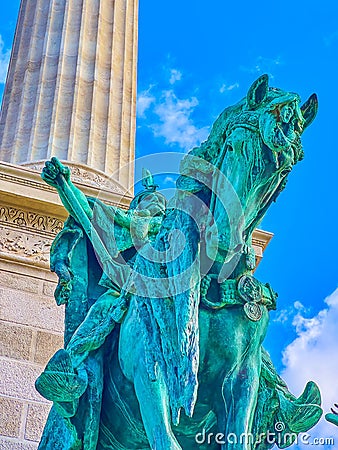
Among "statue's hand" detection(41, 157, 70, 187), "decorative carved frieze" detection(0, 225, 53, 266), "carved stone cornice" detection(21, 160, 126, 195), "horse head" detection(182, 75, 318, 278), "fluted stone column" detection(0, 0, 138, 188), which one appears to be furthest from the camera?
"fluted stone column" detection(0, 0, 138, 188)

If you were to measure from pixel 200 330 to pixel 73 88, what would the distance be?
6.11 metres

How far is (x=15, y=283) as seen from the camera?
764cm

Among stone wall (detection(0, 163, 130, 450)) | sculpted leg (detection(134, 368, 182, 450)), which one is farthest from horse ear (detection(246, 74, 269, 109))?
stone wall (detection(0, 163, 130, 450))

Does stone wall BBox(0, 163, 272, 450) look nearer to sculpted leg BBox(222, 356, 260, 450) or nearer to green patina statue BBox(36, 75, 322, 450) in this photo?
green patina statue BBox(36, 75, 322, 450)

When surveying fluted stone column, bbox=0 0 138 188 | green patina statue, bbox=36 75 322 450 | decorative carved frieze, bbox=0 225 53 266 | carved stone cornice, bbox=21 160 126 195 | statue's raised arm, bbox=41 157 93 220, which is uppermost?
fluted stone column, bbox=0 0 138 188

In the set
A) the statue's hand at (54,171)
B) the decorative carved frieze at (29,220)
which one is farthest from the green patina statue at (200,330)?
the decorative carved frieze at (29,220)

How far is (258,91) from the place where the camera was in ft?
16.2

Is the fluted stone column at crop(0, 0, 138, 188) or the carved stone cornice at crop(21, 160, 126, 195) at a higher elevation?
the fluted stone column at crop(0, 0, 138, 188)

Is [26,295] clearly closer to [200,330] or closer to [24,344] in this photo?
[24,344]

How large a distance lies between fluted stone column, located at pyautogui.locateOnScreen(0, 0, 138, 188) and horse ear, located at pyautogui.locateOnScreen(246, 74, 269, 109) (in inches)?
171

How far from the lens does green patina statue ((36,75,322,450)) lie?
4508 millimetres

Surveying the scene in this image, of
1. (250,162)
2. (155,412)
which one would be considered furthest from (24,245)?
(155,412)

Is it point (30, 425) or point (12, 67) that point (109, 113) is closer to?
point (12, 67)

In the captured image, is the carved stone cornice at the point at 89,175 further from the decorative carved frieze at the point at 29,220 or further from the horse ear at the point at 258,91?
the horse ear at the point at 258,91
